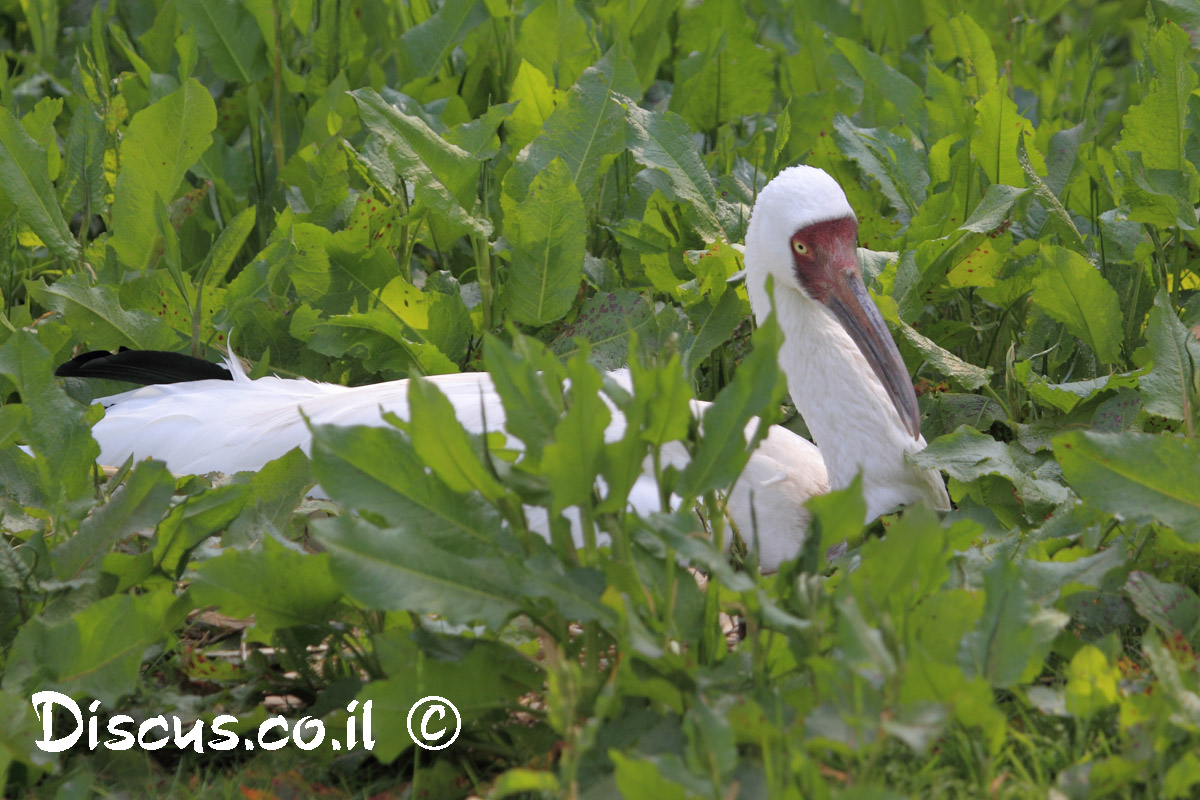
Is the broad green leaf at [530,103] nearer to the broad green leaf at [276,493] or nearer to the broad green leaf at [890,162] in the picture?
the broad green leaf at [890,162]

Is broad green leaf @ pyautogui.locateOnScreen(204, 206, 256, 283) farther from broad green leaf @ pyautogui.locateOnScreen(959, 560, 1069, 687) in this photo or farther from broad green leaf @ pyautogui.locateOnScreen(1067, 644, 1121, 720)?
broad green leaf @ pyautogui.locateOnScreen(1067, 644, 1121, 720)

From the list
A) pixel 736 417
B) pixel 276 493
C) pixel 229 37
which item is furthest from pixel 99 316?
pixel 736 417

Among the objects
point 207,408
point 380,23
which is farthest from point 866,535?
point 380,23

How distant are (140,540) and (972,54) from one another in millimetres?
3261

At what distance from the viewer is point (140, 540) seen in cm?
281

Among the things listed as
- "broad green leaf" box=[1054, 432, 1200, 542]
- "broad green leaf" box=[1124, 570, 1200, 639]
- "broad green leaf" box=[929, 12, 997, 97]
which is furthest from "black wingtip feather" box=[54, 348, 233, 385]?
"broad green leaf" box=[929, 12, 997, 97]

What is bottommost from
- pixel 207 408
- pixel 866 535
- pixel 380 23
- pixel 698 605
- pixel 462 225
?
pixel 866 535

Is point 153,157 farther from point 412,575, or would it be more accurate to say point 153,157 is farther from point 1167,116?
point 1167,116

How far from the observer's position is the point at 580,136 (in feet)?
12.7

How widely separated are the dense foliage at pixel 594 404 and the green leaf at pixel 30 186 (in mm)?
13

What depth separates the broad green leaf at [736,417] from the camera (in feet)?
6.57

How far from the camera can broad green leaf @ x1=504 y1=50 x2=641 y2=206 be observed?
381 centimetres

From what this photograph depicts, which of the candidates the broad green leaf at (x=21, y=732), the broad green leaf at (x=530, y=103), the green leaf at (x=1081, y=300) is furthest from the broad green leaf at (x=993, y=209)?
the broad green leaf at (x=21, y=732)

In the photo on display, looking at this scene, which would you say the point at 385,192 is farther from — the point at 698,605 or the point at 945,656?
the point at 945,656
